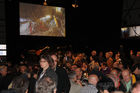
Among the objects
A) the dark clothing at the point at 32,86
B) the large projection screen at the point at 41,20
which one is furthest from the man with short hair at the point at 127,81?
the large projection screen at the point at 41,20

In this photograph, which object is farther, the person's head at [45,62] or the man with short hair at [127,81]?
the man with short hair at [127,81]

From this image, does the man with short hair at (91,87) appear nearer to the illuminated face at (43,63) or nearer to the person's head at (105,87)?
the person's head at (105,87)

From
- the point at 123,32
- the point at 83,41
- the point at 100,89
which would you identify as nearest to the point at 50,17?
the point at 83,41

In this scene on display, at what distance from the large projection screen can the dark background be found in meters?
0.33

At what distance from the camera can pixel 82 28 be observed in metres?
14.6

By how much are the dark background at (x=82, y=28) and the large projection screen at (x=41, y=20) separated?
1.09 feet

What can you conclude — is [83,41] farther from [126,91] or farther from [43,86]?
[43,86]

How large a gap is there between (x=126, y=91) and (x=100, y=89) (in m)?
0.88

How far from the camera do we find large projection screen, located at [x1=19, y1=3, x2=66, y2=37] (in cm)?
1244

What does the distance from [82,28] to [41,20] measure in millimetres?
3553

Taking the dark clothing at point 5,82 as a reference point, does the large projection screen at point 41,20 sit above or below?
above

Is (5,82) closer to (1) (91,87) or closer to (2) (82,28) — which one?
(1) (91,87)

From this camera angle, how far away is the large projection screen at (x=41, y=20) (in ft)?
40.8

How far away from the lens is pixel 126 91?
3.34 m
